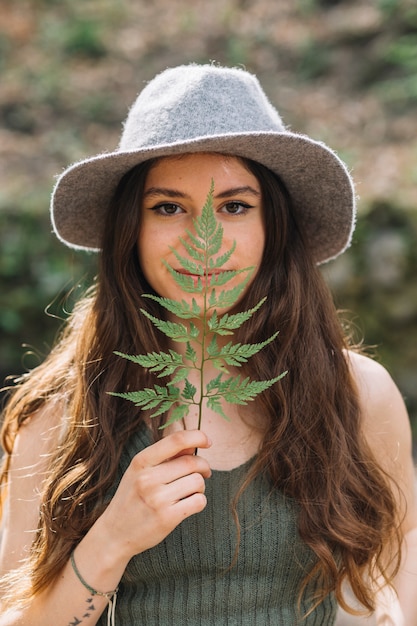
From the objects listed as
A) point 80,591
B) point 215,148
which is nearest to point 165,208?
point 215,148

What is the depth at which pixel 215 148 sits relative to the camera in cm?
200

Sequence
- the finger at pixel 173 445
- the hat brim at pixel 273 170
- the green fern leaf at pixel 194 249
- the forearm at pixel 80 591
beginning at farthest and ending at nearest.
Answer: the hat brim at pixel 273 170 → the forearm at pixel 80 591 → the finger at pixel 173 445 → the green fern leaf at pixel 194 249

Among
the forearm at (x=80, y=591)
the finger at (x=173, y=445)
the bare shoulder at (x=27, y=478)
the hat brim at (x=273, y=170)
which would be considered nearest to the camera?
the finger at (x=173, y=445)

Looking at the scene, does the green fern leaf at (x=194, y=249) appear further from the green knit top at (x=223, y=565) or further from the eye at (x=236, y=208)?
the green knit top at (x=223, y=565)

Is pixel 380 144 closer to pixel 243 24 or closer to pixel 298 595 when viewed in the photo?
pixel 243 24

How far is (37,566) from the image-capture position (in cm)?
201

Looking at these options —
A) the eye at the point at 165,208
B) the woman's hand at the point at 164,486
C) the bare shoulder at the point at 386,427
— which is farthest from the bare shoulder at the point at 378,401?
the woman's hand at the point at 164,486

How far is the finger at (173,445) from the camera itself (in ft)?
5.22

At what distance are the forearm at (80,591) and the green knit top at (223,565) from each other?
190mm

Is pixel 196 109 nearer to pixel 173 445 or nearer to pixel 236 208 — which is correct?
pixel 236 208

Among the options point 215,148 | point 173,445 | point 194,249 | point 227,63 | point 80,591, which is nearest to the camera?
point 194,249

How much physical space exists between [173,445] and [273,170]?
89 cm

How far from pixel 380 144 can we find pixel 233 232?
191 inches

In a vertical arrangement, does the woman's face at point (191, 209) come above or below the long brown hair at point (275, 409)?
above
